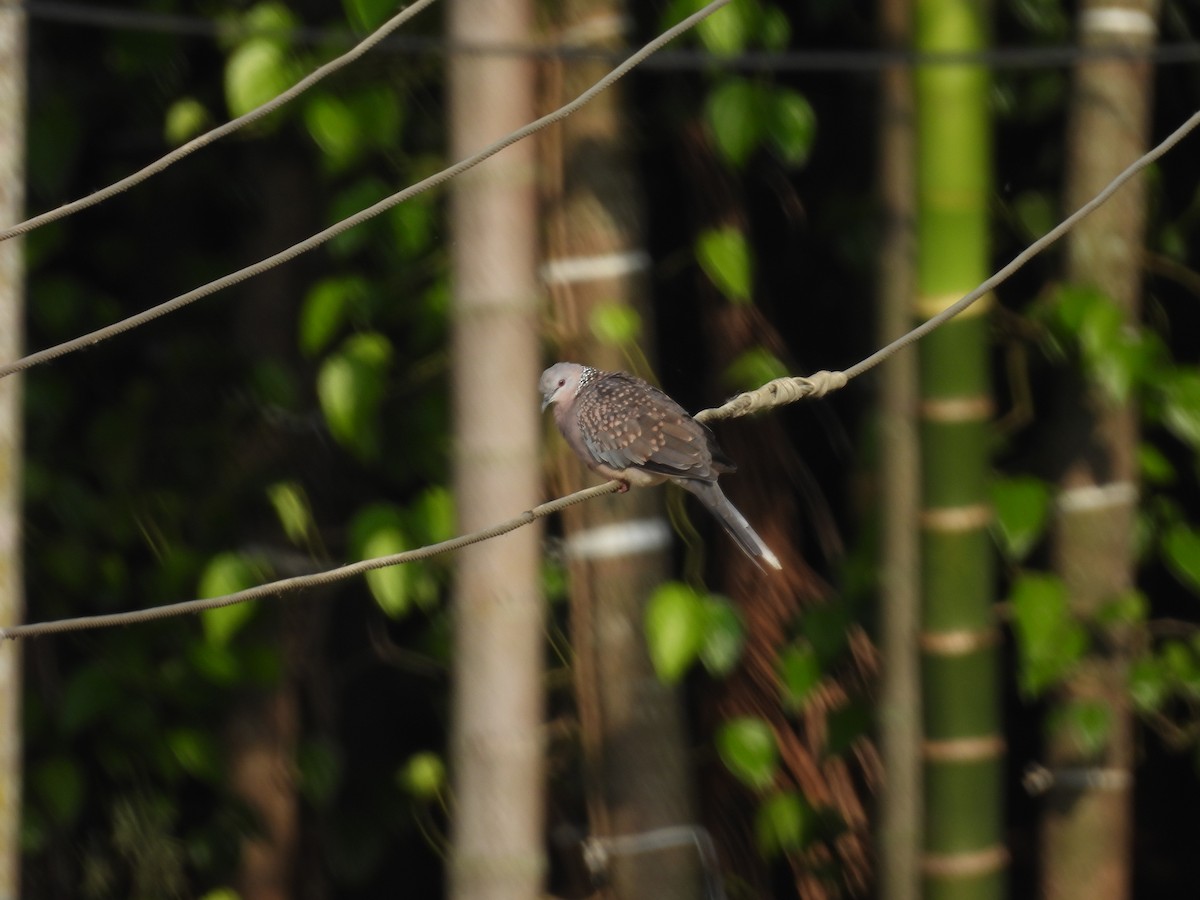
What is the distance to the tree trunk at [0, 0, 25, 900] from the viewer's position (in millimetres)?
2717

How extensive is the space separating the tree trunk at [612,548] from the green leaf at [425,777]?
70 centimetres

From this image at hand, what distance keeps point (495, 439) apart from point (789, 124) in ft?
3.37

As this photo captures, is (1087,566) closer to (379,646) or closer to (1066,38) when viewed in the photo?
(1066,38)

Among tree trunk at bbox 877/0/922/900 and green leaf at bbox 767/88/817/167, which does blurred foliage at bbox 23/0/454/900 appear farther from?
tree trunk at bbox 877/0/922/900

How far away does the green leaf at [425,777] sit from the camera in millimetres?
4004

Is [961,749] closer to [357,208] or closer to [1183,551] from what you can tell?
[1183,551]

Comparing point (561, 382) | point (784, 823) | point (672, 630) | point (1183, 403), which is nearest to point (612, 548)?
point (672, 630)

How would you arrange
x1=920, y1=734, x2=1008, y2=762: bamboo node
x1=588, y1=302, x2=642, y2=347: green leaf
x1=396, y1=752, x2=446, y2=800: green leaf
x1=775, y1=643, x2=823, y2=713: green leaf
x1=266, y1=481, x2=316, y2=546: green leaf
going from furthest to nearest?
x1=396, y1=752, x2=446, y2=800: green leaf < x1=266, y1=481, x2=316, y2=546: green leaf < x1=775, y1=643, x2=823, y2=713: green leaf < x1=920, y1=734, x2=1008, y2=762: bamboo node < x1=588, y1=302, x2=642, y2=347: green leaf

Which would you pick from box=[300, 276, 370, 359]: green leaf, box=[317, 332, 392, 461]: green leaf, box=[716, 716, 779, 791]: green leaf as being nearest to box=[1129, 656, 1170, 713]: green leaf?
box=[716, 716, 779, 791]: green leaf

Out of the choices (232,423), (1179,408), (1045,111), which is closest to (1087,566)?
(1179,408)

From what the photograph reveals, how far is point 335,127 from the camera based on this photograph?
3498 millimetres

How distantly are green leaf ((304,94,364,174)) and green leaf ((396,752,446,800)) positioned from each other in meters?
1.34

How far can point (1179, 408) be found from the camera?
11.9 ft

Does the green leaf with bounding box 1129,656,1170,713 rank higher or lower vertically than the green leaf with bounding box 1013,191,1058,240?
lower
